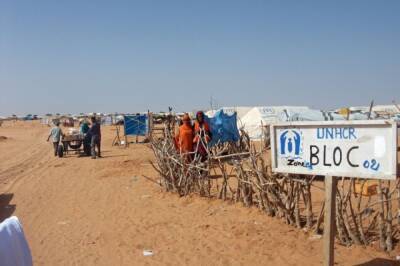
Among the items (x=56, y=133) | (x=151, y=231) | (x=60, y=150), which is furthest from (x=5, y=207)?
(x=60, y=150)

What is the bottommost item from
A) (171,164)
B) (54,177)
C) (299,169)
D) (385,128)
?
(54,177)

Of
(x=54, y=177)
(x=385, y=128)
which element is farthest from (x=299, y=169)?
(x=54, y=177)

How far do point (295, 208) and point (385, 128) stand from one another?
2.85 m

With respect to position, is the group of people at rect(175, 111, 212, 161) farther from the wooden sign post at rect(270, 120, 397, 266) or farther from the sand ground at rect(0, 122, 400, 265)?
the wooden sign post at rect(270, 120, 397, 266)

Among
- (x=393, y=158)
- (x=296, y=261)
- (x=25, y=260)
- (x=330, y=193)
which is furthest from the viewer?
(x=296, y=261)

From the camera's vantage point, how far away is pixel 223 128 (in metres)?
15.3

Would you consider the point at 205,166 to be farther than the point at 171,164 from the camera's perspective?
No

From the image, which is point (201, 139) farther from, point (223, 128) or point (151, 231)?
point (223, 128)

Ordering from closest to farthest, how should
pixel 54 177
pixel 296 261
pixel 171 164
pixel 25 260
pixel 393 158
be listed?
pixel 25 260, pixel 393 158, pixel 296 261, pixel 171 164, pixel 54 177

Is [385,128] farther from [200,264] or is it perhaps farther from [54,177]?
[54,177]

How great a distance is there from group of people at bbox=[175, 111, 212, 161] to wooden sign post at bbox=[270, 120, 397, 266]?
15.9 feet

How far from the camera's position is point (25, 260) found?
2.15 metres

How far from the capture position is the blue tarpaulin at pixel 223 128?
14.7 m

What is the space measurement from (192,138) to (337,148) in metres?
5.96
